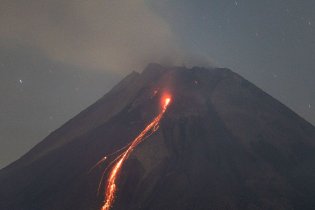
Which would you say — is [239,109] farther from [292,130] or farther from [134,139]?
[134,139]

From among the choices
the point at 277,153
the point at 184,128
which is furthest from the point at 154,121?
the point at 277,153

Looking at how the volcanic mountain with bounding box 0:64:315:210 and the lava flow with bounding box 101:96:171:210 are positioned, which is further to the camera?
the lava flow with bounding box 101:96:171:210

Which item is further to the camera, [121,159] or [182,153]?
[182,153]

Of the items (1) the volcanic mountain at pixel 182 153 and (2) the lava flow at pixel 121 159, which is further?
(2) the lava flow at pixel 121 159

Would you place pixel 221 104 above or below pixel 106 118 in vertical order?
below
